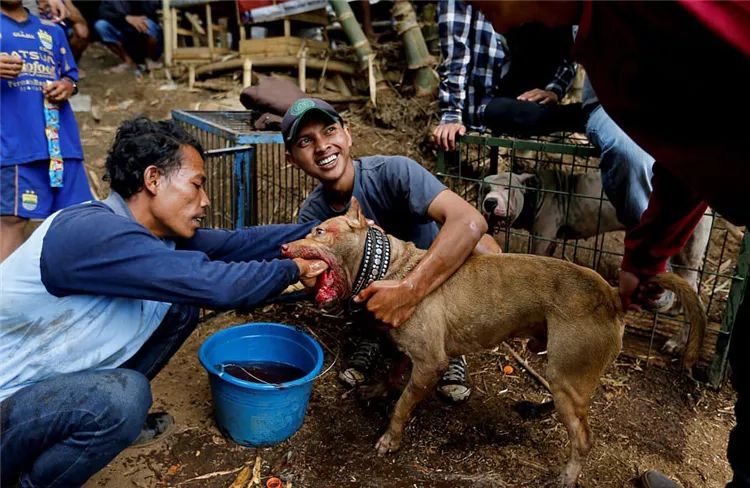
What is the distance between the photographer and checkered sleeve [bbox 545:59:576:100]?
5289mm

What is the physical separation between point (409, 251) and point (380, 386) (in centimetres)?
108

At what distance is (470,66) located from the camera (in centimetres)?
550

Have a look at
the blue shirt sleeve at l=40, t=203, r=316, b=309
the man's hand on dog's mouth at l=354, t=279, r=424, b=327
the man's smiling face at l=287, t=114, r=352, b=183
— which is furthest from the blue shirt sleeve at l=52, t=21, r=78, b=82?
the man's hand on dog's mouth at l=354, t=279, r=424, b=327

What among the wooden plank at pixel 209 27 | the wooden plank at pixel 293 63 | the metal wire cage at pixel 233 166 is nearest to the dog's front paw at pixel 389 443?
the metal wire cage at pixel 233 166

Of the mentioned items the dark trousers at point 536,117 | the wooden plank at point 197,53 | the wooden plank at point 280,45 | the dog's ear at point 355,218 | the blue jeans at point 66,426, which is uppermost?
the wooden plank at point 280,45

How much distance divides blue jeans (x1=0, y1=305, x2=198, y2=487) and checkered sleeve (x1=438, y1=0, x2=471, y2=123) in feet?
12.1

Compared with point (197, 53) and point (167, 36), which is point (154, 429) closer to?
point (197, 53)

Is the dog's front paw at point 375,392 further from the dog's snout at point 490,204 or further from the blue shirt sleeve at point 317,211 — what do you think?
the dog's snout at point 490,204

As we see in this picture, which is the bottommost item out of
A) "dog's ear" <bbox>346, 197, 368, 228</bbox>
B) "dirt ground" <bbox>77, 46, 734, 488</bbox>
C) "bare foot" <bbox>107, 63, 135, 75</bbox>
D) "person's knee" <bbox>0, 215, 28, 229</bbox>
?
"dirt ground" <bbox>77, 46, 734, 488</bbox>

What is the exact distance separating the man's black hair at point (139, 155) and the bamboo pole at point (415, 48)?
5879 millimetres

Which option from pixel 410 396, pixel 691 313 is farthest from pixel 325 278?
pixel 691 313

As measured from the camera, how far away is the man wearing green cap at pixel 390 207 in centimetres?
334

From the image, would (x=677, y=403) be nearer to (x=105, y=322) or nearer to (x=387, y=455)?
(x=387, y=455)

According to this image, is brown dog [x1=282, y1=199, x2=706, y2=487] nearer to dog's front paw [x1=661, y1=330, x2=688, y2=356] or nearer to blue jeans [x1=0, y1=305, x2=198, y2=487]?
blue jeans [x1=0, y1=305, x2=198, y2=487]
